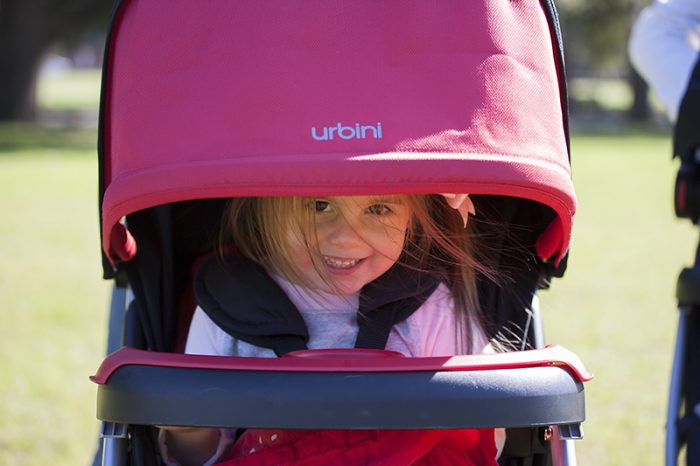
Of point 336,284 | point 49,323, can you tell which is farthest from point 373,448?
point 49,323

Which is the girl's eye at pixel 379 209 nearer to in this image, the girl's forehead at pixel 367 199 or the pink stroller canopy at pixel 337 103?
the girl's forehead at pixel 367 199

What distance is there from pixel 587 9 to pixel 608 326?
24850 millimetres

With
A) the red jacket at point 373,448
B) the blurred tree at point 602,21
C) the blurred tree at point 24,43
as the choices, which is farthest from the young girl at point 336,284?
the blurred tree at point 602,21

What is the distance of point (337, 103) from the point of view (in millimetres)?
1729

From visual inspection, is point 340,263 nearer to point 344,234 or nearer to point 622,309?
point 344,234

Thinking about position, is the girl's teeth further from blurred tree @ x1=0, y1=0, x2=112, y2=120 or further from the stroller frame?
blurred tree @ x1=0, y1=0, x2=112, y2=120

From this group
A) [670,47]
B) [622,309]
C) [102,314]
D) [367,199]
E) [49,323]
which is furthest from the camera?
[622,309]

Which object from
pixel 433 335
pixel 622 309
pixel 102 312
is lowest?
pixel 433 335

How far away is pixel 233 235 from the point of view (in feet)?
7.86

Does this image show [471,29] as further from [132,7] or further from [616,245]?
[616,245]

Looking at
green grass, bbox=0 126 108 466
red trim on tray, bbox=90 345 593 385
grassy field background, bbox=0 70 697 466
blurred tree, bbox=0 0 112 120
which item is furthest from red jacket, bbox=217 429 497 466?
blurred tree, bbox=0 0 112 120

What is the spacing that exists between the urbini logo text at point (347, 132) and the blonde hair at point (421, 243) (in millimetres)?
470

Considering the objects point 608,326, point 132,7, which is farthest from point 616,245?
point 132,7

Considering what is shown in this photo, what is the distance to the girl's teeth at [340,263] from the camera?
2.15 m
